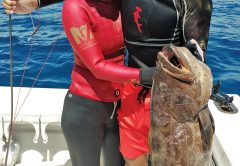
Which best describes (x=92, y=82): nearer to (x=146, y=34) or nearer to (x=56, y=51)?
(x=146, y=34)

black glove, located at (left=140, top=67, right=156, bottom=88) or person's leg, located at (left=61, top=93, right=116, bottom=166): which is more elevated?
black glove, located at (left=140, top=67, right=156, bottom=88)

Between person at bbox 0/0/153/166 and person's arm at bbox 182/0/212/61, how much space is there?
598mm

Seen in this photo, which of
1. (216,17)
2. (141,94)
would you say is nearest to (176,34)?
(141,94)

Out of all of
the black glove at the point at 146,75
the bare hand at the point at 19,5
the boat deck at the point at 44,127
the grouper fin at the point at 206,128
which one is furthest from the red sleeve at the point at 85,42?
the boat deck at the point at 44,127

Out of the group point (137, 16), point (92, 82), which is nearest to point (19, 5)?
point (92, 82)

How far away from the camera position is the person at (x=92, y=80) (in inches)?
111

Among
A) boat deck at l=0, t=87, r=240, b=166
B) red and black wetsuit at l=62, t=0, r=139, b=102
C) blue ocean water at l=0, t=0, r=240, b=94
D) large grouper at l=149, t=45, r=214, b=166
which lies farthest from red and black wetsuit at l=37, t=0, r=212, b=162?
blue ocean water at l=0, t=0, r=240, b=94

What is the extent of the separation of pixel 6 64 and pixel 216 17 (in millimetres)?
6217

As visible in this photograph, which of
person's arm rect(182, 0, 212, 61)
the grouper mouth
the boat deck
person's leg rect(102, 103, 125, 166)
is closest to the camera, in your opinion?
the grouper mouth

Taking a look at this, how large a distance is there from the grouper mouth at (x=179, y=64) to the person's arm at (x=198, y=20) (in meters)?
0.52

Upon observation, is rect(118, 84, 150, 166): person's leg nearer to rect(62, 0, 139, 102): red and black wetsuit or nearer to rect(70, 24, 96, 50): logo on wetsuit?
rect(62, 0, 139, 102): red and black wetsuit

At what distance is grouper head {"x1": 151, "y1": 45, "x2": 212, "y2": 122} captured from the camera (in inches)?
79.7

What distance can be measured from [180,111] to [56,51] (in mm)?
A: 7559

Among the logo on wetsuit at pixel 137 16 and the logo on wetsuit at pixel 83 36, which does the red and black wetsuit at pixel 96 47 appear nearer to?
the logo on wetsuit at pixel 83 36
